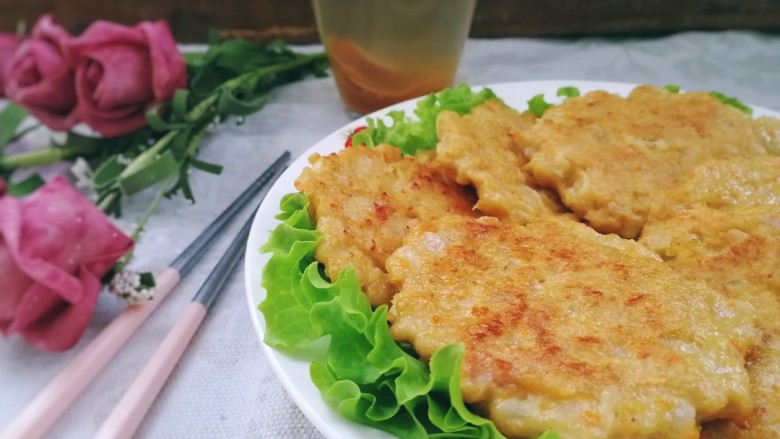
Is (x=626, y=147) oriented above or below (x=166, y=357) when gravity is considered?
above

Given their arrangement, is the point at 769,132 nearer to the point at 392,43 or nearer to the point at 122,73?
the point at 392,43

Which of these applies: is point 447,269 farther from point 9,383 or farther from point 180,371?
point 9,383

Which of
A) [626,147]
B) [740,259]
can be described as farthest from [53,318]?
[740,259]

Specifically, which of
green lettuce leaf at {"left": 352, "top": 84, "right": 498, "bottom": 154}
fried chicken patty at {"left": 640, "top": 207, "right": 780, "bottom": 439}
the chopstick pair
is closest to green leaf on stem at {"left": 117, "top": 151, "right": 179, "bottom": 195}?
the chopstick pair

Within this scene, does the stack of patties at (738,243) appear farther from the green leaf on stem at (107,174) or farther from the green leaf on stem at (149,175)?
the green leaf on stem at (107,174)

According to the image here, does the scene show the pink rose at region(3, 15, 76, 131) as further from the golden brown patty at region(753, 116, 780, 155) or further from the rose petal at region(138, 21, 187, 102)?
the golden brown patty at region(753, 116, 780, 155)
